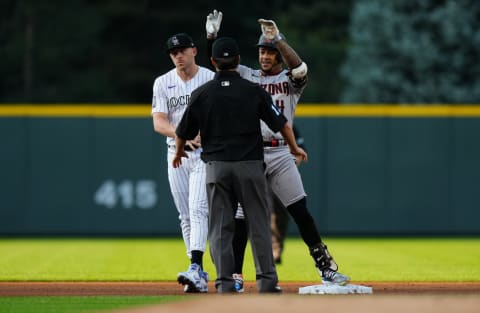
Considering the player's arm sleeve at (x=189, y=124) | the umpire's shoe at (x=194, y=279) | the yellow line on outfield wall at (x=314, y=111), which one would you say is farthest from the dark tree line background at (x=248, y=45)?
the player's arm sleeve at (x=189, y=124)

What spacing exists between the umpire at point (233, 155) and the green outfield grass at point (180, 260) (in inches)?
94.5

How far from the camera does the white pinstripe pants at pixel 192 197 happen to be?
30.9ft

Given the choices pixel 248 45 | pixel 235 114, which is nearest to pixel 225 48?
pixel 235 114

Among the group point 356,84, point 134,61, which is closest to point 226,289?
point 356,84

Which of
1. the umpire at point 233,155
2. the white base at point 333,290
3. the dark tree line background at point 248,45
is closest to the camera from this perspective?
the umpire at point 233,155

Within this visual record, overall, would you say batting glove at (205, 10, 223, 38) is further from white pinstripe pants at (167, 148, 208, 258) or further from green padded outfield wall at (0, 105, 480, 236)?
green padded outfield wall at (0, 105, 480, 236)

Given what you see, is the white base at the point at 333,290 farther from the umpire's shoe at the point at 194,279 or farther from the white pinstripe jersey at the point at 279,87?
the white pinstripe jersey at the point at 279,87

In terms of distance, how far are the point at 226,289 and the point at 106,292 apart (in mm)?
1269

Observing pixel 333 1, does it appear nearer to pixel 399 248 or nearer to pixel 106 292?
pixel 399 248

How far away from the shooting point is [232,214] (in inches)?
340

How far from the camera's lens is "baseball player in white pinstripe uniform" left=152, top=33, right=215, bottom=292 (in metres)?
9.44

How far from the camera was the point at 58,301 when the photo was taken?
8.66 metres

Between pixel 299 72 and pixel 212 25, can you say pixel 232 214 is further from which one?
pixel 212 25

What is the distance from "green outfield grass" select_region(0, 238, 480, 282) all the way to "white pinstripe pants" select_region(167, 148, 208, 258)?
1.29m
